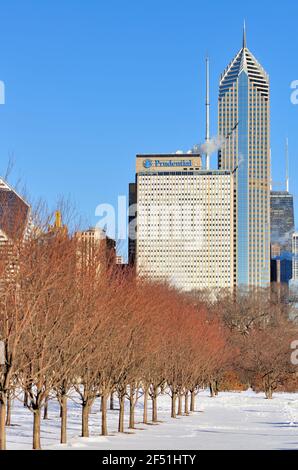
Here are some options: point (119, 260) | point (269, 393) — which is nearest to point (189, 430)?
point (119, 260)

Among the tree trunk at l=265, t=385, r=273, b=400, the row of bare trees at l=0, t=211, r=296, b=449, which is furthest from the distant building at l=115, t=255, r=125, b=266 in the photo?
the tree trunk at l=265, t=385, r=273, b=400

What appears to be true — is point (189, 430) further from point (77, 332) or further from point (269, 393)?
point (269, 393)

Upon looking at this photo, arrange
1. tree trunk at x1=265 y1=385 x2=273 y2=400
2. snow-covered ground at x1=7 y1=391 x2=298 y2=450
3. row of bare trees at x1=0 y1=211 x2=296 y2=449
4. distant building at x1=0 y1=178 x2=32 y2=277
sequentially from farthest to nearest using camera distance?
1. tree trunk at x1=265 y1=385 x2=273 y2=400
2. snow-covered ground at x1=7 y1=391 x2=298 y2=450
3. distant building at x1=0 y1=178 x2=32 y2=277
4. row of bare trees at x1=0 y1=211 x2=296 y2=449

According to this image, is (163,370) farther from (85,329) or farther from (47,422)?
(85,329)

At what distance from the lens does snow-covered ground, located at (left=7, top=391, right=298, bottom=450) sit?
29.0 metres

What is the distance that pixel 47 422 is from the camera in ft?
135

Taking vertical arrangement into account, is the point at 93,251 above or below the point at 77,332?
A: above

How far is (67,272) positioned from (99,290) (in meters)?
2.74

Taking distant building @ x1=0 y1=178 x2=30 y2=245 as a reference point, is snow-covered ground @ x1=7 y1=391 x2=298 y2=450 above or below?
below

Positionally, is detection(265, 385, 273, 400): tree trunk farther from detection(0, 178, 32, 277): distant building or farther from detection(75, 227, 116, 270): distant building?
detection(0, 178, 32, 277): distant building

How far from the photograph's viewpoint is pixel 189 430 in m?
38.4

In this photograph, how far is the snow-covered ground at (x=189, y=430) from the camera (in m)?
29.0

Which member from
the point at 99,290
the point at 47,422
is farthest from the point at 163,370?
the point at 99,290

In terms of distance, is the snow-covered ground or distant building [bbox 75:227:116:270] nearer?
the snow-covered ground
